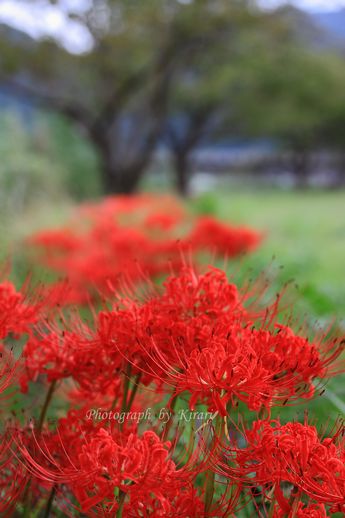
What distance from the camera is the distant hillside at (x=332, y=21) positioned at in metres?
17.5

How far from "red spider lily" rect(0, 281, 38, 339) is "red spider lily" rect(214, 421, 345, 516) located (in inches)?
19.7

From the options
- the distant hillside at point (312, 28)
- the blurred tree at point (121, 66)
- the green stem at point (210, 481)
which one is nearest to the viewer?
the green stem at point (210, 481)

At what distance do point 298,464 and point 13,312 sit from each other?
2.09 ft

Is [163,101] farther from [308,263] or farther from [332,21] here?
[332,21]

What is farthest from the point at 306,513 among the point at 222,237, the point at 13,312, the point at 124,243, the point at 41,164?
the point at 41,164

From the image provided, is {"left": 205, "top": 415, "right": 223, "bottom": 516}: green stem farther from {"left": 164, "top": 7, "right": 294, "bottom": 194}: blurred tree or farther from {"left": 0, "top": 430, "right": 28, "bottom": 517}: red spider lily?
{"left": 164, "top": 7, "right": 294, "bottom": 194}: blurred tree

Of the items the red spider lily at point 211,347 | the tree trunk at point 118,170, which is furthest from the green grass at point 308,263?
the tree trunk at point 118,170

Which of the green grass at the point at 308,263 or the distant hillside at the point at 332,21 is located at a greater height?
the distant hillside at the point at 332,21

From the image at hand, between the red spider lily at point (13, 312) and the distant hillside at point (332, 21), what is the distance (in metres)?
15.8

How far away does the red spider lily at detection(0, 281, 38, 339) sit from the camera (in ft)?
4.17

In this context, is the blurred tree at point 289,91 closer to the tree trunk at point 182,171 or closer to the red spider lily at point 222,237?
the tree trunk at point 182,171

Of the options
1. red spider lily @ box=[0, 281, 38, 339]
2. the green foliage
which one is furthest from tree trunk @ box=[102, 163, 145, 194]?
red spider lily @ box=[0, 281, 38, 339]

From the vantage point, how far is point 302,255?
21.2ft

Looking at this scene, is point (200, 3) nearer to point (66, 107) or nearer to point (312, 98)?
point (66, 107)
